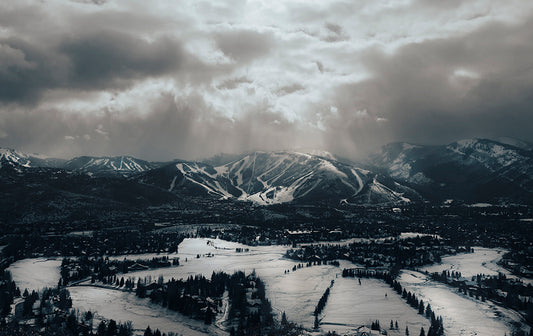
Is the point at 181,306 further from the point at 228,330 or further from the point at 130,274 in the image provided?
the point at 130,274

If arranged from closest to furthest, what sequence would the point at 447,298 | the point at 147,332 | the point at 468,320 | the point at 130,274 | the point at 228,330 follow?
the point at 147,332 < the point at 228,330 < the point at 468,320 < the point at 447,298 < the point at 130,274

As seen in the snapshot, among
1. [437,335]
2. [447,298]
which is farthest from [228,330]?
[447,298]

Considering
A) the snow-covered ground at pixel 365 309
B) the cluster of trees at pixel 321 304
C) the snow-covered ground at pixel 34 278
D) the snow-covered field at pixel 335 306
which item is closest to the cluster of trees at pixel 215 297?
the snow-covered field at pixel 335 306

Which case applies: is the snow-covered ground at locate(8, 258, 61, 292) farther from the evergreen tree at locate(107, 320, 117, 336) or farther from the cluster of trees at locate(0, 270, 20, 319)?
the evergreen tree at locate(107, 320, 117, 336)

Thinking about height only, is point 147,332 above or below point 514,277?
below

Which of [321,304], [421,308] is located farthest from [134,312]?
[421,308]

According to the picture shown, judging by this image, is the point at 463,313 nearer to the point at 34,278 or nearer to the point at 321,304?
the point at 321,304
